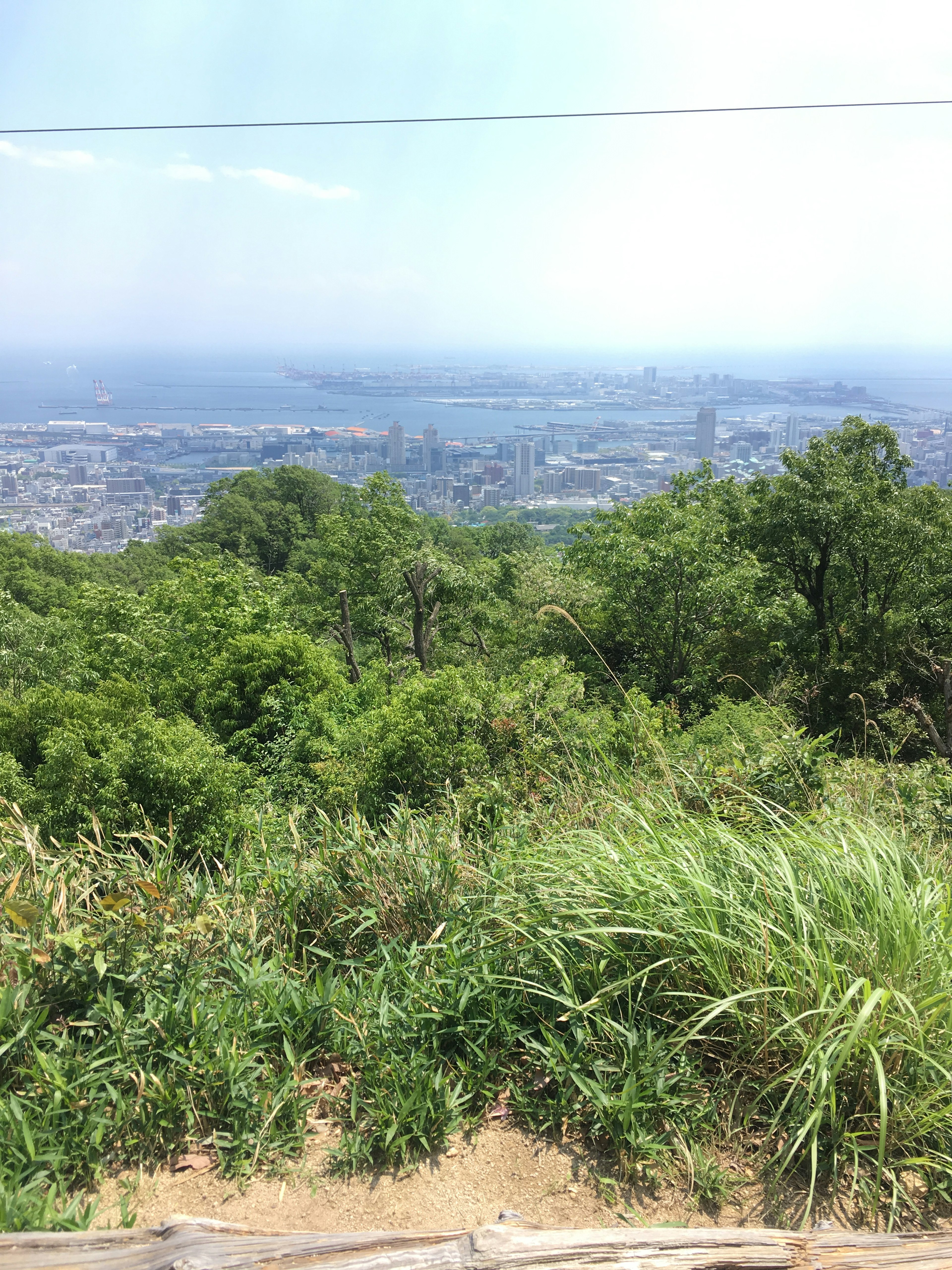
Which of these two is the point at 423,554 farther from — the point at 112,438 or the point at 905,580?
the point at 112,438

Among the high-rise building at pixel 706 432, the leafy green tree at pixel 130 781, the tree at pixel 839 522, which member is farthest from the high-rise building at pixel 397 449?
the leafy green tree at pixel 130 781

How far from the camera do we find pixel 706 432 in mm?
82688

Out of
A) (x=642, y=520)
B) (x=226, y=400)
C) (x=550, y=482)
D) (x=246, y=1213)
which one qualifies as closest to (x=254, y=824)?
(x=246, y=1213)

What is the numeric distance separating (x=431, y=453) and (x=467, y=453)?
683cm

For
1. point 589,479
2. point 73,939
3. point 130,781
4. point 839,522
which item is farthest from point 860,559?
point 589,479

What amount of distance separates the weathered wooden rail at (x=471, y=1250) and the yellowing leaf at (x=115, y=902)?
993 millimetres

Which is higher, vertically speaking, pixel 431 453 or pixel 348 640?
pixel 431 453

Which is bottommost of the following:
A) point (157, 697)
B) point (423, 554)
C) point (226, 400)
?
point (157, 697)

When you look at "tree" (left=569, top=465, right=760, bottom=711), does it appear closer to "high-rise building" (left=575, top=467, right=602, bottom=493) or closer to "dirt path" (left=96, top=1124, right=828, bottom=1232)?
"dirt path" (left=96, top=1124, right=828, bottom=1232)

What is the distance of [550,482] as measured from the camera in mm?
88062

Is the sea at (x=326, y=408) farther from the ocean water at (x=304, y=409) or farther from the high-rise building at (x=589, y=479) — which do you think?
the high-rise building at (x=589, y=479)

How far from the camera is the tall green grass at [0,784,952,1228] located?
1.88m

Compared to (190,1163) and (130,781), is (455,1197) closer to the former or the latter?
(190,1163)

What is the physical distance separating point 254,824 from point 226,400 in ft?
647
